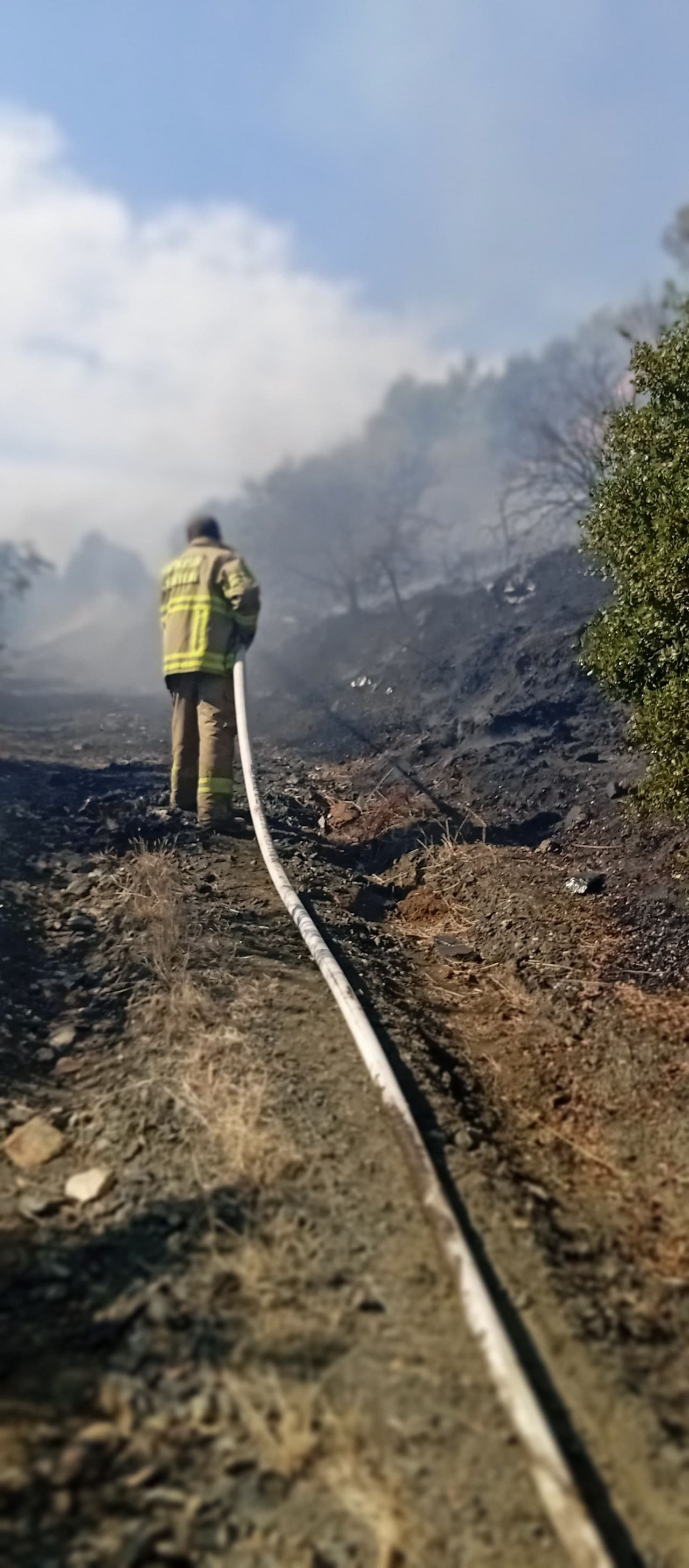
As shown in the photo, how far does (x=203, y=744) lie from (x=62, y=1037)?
11.2 ft

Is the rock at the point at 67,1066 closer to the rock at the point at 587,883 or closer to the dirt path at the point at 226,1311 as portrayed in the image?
the dirt path at the point at 226,1311

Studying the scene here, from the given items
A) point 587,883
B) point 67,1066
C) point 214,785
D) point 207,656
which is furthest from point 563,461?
point 67,1066

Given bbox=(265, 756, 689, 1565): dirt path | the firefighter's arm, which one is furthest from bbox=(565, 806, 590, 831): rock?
the firefighter's arm

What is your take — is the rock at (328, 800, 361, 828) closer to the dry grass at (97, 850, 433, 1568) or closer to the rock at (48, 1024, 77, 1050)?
the dry grass at (97, 850, 433, 1568)

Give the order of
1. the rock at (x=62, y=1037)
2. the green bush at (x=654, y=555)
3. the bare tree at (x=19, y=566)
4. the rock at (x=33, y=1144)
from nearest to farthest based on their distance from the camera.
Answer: the rock at (x=33, y=1144) → the rock at (x=62, y=1037) → the green bush at (x=654, y=555) → the bare tree at (x=19, y=566)

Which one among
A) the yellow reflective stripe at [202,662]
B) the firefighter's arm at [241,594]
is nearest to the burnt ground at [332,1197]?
the yellow reflective stripe at [202,662]

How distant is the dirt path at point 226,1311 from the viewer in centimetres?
193

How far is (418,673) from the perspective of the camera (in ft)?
53.6

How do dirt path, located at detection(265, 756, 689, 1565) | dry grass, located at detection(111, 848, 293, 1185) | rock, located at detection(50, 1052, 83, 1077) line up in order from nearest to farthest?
dirt path, located at detection(265, 756, 689, 1565) → dry grass, located at detection(111, 848, 293, 1185) → rock, located at detection(50, 1052, 83, 1077)

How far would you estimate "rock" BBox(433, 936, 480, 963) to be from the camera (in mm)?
5219

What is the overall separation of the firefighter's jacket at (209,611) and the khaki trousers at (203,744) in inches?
5.5

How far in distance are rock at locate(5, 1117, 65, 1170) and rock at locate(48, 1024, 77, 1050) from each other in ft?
2.05

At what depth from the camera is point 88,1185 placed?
304 cm

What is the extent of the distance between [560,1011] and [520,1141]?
105 centimetres
